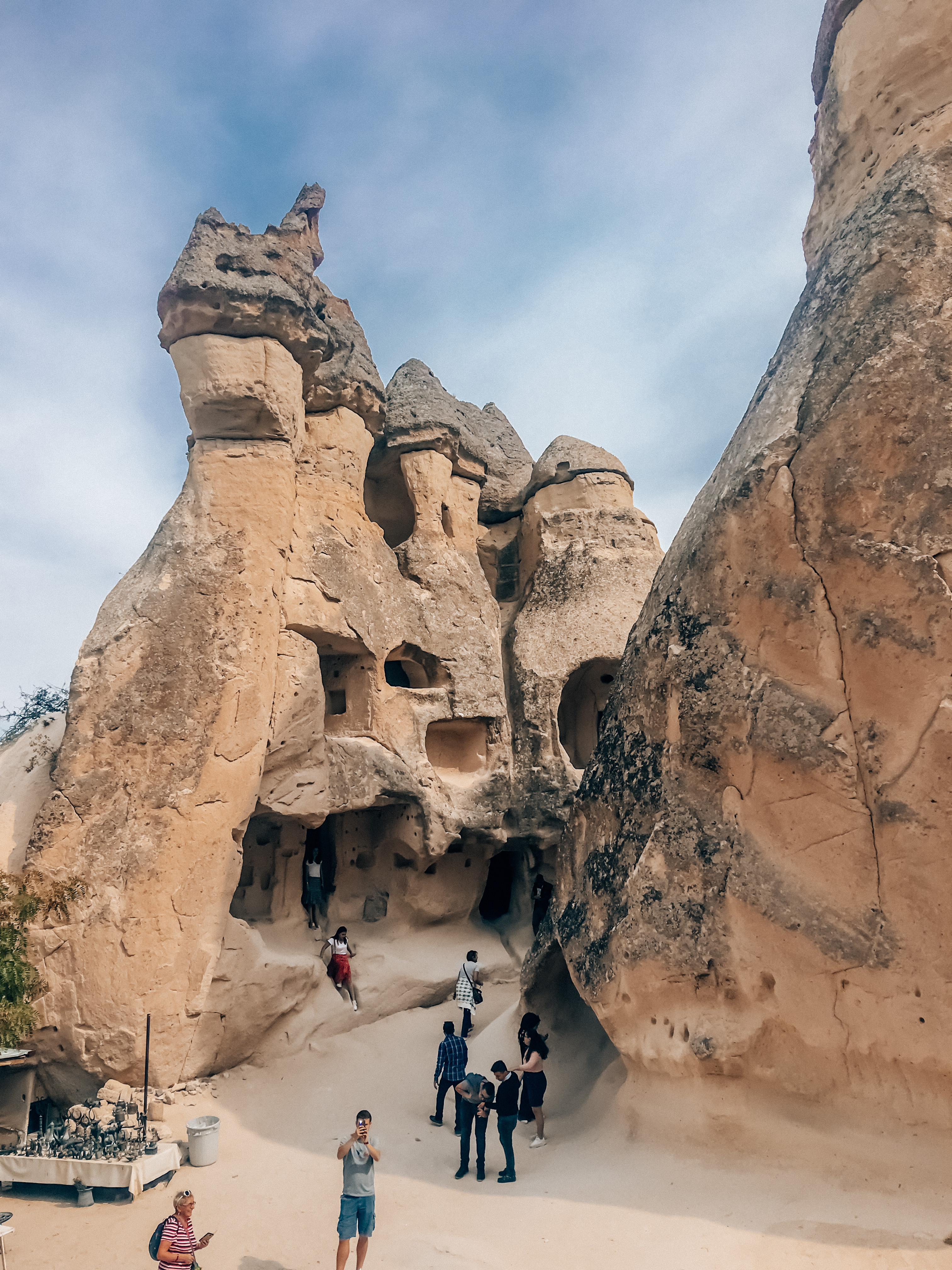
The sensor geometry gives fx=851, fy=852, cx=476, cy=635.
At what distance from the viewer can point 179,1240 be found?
4.06 m

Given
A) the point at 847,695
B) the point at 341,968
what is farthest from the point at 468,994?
the point at 847,695

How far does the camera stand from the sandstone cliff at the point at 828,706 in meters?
4.70

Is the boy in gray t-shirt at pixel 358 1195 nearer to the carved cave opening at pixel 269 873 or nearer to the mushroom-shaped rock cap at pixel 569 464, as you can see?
the carved cave opening at pixel 269 873

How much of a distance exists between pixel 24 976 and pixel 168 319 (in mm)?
6551

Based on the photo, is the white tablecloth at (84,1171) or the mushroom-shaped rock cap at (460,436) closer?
the white tablecloth at (84,1171)

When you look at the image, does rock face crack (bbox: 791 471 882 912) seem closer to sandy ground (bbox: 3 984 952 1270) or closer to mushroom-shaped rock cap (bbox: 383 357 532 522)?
sandy ground (bbox: 3 984 952 1270)

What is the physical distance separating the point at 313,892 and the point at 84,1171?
14.4ft

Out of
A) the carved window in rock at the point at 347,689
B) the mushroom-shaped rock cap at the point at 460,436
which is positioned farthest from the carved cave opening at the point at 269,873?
the mushroom-shaped rock cap at the point at 460,436

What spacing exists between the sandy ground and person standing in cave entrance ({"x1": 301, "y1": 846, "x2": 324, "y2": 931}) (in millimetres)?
2687

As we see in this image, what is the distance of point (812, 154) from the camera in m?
6.70

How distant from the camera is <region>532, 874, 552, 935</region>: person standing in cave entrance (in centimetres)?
1158

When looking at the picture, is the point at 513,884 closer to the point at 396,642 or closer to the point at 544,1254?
the point at 396,642

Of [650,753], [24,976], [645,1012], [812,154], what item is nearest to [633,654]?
Result: [650,753]

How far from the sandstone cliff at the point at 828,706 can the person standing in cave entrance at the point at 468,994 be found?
2.45 meters
